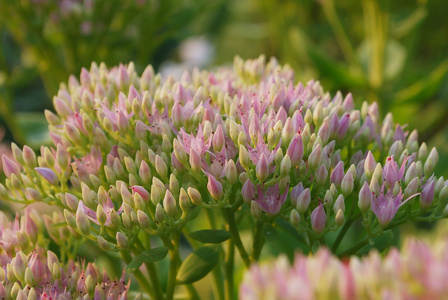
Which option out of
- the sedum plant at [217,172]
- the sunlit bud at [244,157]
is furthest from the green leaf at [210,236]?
the sunlit bud at [244,157]

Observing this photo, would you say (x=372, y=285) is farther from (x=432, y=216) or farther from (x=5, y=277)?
(x=5, y=277)

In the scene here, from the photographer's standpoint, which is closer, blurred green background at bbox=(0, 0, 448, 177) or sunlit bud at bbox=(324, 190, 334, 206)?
sunlit bud at bbox=(324, 190, 334, 206)

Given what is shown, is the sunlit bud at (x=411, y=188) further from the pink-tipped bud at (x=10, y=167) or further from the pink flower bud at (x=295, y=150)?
the pink-tipped bud at (x=10, y=167)

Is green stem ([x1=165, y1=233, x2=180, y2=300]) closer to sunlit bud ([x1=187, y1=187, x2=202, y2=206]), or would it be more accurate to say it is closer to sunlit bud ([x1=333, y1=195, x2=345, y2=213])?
sunlit bud ([x1=187, y1=187, x2=202, y2=206])

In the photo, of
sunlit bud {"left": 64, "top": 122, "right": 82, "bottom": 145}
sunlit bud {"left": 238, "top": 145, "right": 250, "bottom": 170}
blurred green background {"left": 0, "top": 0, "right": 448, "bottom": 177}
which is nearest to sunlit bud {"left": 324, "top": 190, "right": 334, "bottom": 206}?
sunlit bud {"left": 238, "top": 145, "right": 250, "bottom": 170}

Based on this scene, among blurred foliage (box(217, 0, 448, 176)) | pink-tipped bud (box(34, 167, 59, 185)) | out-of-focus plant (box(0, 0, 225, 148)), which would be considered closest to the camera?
pink-tipped bud (box(34, 167, 59, 185))

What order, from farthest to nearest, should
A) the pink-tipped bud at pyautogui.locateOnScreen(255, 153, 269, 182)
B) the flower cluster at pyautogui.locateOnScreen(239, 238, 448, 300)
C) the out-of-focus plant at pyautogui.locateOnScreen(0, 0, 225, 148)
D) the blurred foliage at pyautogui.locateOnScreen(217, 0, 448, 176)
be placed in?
the blurred foliage at pyautogui.locateOnScreen(217, 0, 448, 176), the out-of-focus plant at pyautogui.locateOnScreen(0, 0, 225, 148), the pink-tipped bud at pyautogui.locateOnScreen(255, 153, 269, 182), the flower cluster at pyautogui.locateOnScreen(239, 238, 448, 300)
